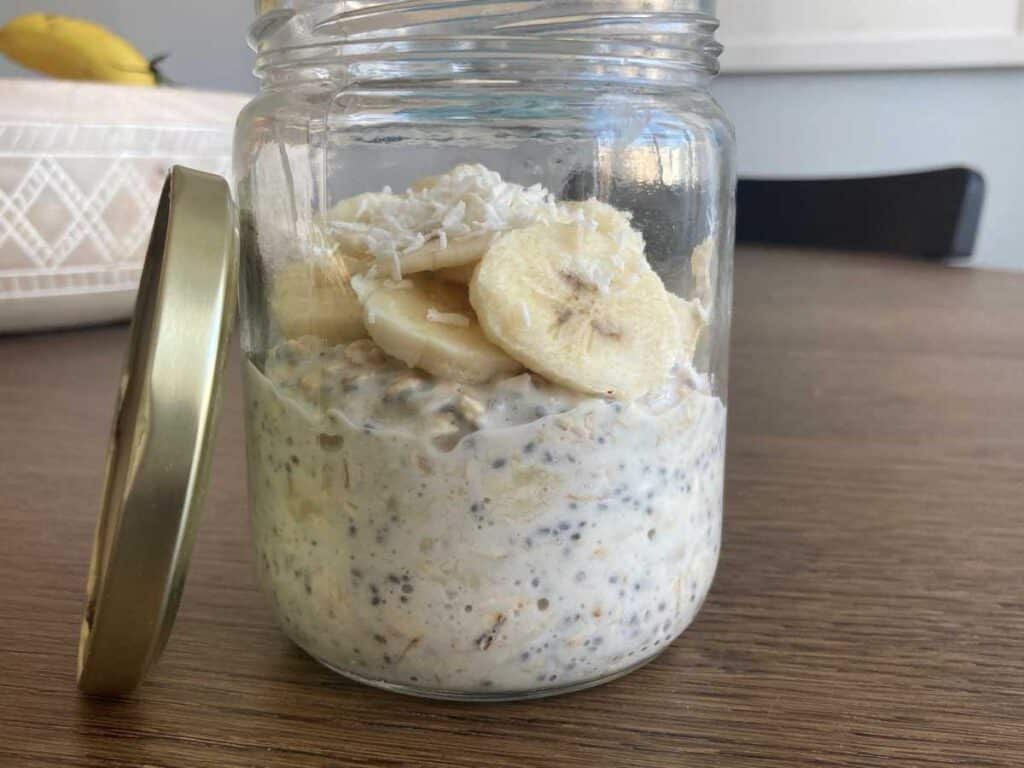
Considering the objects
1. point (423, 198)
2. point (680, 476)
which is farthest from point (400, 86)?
point (680, 476)

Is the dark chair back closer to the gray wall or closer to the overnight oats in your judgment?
the gray wall

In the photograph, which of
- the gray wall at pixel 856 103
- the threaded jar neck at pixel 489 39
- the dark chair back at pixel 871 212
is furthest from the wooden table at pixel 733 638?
the gray wall at pixel 856 103

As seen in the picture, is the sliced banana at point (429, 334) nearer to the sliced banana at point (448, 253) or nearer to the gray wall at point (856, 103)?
the sliced banana at point (448, 253)

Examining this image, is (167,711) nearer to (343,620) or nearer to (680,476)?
(343,620)

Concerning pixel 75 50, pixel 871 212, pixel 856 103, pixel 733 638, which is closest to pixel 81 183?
pixel 75 50

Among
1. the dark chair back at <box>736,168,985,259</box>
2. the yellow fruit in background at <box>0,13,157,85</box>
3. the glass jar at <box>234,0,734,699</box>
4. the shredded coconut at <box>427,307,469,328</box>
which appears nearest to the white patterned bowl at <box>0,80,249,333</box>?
the yellow fruit in background at <box>0,13,157,85</box>

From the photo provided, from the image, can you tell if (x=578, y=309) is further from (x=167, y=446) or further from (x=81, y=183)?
(x=81, y=183)
